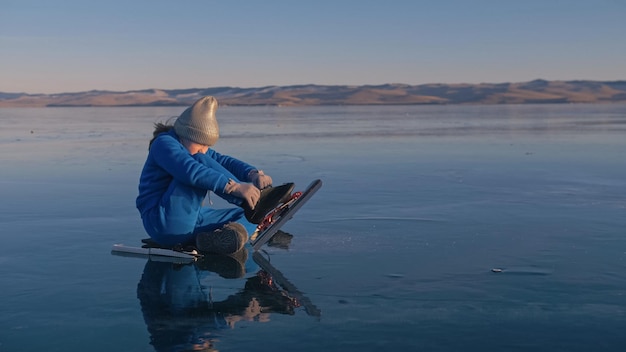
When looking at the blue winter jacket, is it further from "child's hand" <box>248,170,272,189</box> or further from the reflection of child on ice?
"child's hand" <box>248,170,272,189</box>

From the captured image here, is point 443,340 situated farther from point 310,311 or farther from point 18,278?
point 18,278

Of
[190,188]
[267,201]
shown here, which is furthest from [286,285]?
[267,201]

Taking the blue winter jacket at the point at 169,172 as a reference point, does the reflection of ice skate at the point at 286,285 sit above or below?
below

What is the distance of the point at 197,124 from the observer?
18.2ft

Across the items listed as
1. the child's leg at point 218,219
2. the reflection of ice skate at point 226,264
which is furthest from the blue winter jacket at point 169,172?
the reflection of ice skate at point 226,264

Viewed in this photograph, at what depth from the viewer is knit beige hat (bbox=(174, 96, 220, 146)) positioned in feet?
18.2

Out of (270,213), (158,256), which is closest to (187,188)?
(158,256)

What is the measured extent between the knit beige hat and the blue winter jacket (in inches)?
4.2

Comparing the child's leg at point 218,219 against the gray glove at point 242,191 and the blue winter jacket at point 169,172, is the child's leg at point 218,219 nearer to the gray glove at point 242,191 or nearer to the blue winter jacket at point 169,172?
the blue winter jacket at point 169,172

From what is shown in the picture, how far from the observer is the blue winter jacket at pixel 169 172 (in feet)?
17.2

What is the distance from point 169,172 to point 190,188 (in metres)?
0.22

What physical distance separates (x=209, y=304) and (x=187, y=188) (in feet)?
4.99

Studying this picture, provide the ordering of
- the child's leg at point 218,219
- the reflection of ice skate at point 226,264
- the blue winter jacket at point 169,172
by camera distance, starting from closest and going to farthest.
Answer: the reflection of ice skate at point 226,264 → the blue winter jacket at point 169,172 → the child's leg at point 218,219

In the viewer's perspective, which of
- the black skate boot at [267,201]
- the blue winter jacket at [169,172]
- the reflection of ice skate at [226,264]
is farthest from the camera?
the black skate boot at [267,201]
